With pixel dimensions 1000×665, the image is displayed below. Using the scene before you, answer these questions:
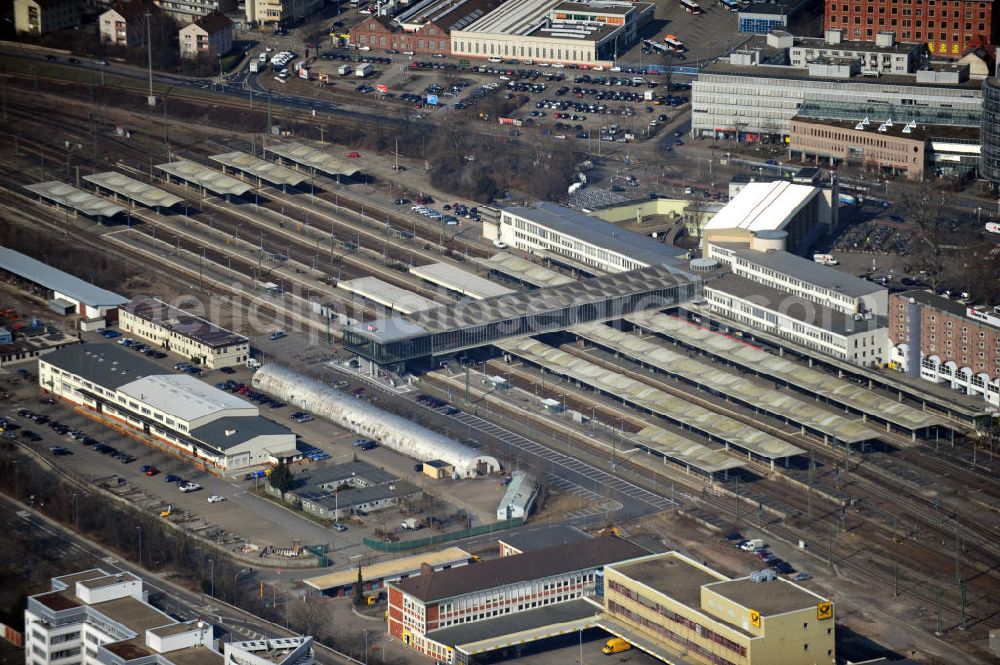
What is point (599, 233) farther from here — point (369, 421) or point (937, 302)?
point (369, 421)

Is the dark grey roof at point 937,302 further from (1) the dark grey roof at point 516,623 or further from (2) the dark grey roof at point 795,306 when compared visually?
(1) the dark grey roof at point 516,623

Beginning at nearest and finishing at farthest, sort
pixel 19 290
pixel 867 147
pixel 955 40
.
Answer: pixel 19 290
pixel 867 147
pixel 955 40

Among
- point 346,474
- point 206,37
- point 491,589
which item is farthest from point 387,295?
point 206,37

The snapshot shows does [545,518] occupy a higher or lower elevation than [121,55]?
lower

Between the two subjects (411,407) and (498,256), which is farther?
(498,256)

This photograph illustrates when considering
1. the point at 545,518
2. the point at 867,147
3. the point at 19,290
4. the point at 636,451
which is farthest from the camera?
the point at 867,147

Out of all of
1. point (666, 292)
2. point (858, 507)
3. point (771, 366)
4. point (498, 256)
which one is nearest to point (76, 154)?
point (498, 256)

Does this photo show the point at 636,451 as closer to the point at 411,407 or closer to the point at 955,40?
the point at 411,407
